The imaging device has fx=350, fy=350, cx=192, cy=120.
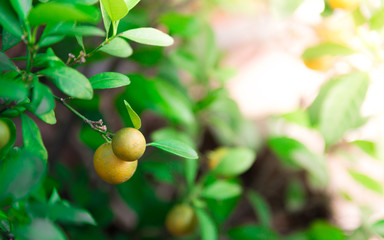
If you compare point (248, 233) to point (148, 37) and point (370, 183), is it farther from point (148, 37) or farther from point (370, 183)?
point (148, 37)

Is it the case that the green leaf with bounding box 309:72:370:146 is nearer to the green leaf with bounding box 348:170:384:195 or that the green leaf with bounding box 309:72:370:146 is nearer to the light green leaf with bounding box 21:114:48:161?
the green leaf with bounding box 348:170:384:195

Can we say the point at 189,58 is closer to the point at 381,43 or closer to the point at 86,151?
the point at 381,43

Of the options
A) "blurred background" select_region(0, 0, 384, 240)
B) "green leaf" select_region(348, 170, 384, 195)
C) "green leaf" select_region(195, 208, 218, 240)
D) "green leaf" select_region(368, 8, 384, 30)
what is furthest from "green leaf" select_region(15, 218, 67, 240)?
"green leaf" select_region(348, 170, 384, 195)

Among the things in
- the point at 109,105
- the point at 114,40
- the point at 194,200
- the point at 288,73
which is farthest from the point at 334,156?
the point at 114,40

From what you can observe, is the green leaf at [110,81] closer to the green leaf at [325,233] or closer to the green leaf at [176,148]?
the green leaf at [176,148]

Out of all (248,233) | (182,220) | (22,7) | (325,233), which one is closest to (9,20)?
(22,7)

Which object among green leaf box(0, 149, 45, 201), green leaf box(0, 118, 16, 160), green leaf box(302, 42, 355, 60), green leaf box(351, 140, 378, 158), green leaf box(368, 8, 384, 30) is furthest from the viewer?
green leaf box(351, 140, 378, 158)
